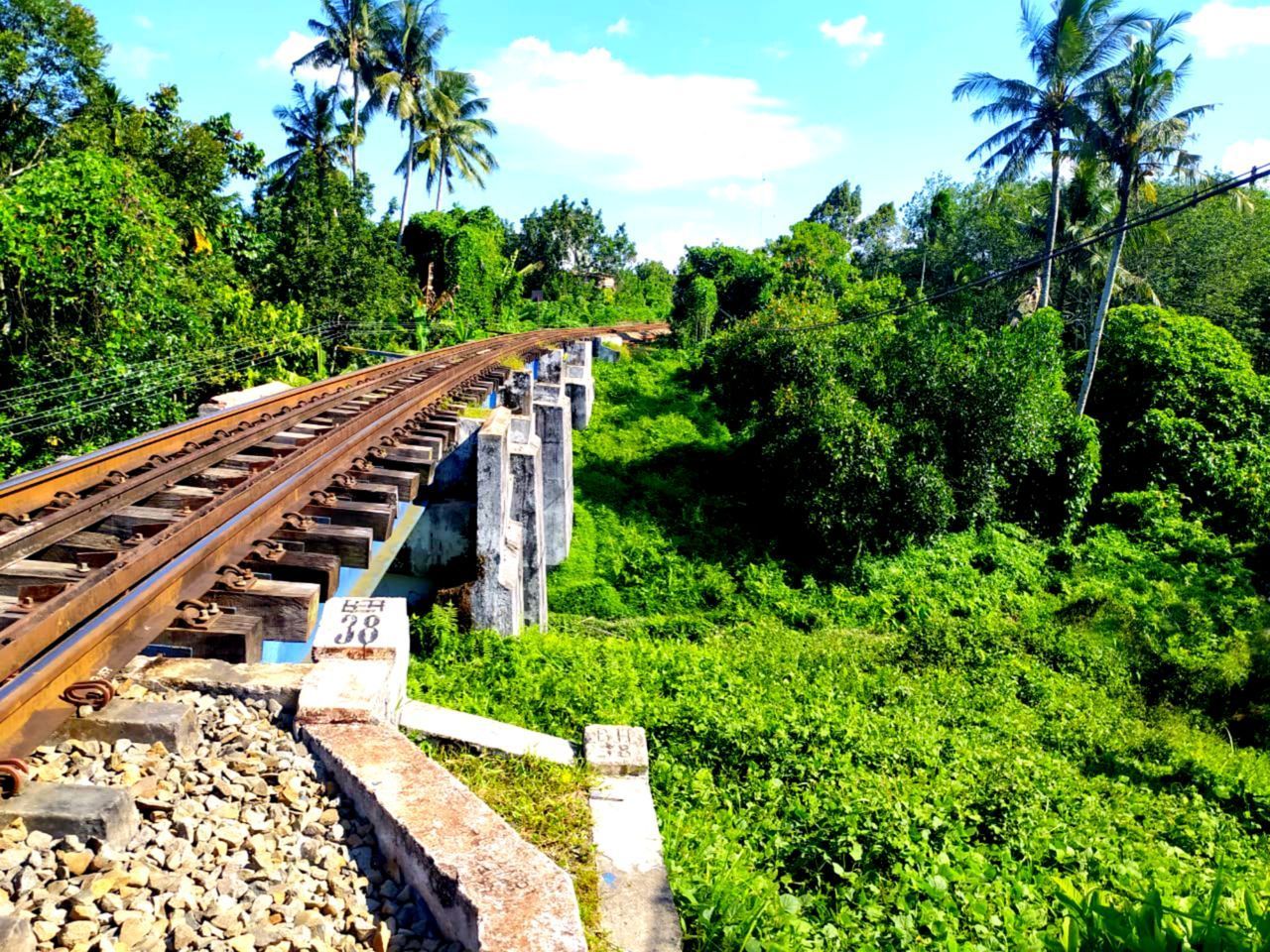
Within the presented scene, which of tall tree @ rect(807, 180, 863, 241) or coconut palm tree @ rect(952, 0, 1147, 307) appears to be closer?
coconut palm tree @ rect(952, 0, 1147, 307)

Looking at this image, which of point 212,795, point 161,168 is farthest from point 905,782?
point 161,168

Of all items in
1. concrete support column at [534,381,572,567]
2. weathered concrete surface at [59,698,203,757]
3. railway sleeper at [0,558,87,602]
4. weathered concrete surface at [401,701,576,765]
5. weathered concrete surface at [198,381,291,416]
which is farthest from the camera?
concrete support column at [534,381,572,567]

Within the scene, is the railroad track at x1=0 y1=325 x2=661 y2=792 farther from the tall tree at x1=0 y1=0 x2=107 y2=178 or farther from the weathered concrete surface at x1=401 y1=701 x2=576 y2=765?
the tall tree at x1=0 y1=0 x2=107 y2=178

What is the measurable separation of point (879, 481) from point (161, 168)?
15869mm

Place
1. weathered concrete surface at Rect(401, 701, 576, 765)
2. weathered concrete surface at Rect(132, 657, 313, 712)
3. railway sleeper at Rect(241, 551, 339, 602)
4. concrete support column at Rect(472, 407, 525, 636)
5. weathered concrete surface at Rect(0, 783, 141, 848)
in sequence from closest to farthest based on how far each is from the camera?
weathered concrete surface at Rect(0, 783, 141, 848) → weathered concrete surface at Rect(132, 657, 313, 712) → railway sleeper at Rect(241, 551, 339, 602) → weathered concrete surface at Rect(401, 701, 576, 765) → concrete support column at Rect(472, 407, 525, 636)

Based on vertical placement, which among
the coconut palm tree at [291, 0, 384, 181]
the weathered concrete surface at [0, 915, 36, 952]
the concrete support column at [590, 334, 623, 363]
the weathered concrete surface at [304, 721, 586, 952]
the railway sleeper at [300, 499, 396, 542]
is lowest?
the weathered concrete surface at [304, 721, 586, 952]

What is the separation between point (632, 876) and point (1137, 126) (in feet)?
66.6

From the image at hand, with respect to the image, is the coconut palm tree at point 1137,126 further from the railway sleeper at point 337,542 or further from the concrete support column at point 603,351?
the railway sleeper at point 337,542

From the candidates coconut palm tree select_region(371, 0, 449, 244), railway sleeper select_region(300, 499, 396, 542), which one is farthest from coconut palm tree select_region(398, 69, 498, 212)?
railway sleeper select_region(300, 499, 396, 542)

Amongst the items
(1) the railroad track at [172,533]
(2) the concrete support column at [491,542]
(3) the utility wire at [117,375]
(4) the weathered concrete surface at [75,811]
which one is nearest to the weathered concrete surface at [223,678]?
(1) the railroad track at [172,533]

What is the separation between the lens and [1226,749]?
29.4ft

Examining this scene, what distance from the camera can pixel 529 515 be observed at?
9.20m

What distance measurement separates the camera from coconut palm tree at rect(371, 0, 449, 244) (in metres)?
33.5

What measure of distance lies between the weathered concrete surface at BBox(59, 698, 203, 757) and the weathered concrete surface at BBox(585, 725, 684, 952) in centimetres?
181
